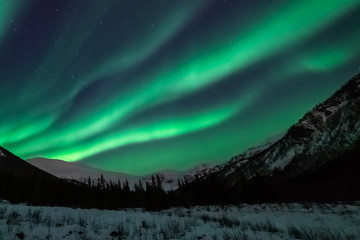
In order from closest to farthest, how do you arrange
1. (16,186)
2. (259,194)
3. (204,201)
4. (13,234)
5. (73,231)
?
(13,234) → (73,231) → (259,194) → (16,186) → (204,201)

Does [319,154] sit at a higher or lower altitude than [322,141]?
lower

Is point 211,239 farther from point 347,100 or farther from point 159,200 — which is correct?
point 347,100

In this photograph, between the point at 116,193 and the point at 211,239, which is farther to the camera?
the point at 116,193

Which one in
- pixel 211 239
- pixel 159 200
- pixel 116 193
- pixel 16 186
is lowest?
pixel 211 239

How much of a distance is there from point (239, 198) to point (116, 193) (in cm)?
4381

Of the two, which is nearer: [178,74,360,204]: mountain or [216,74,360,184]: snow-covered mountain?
[178,74,360,204]: mountain

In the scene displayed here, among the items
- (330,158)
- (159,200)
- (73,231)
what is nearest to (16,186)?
(159,200)

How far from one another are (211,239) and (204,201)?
7429 cm

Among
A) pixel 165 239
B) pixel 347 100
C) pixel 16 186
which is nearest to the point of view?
pixel 165 239

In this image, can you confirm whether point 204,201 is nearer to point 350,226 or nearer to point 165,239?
point 350,226

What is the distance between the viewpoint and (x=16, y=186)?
71875 millimetres

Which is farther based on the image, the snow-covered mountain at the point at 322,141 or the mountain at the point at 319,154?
the snow-covered mountain at the point at 322,141

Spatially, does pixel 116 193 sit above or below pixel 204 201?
above

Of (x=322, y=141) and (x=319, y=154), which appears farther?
(x=322, y=141)
